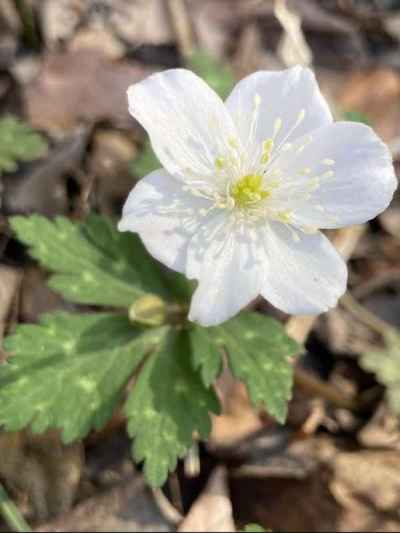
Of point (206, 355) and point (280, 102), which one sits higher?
point (280, 102)

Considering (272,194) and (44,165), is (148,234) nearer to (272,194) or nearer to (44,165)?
(272,194)

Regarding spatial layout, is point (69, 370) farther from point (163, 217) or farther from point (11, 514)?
point (163, 217)

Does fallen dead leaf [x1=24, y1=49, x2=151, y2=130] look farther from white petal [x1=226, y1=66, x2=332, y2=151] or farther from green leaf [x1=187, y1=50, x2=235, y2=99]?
white petal [x1=226, y1=66, x2=332, y2=151]

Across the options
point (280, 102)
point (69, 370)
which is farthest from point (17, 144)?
point (280, 102)

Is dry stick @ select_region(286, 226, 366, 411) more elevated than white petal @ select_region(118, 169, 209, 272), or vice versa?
Result: white petal @ select_region(118, 169, 209, 272)

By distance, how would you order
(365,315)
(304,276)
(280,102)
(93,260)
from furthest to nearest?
(365,315)
(93,260)
(280,102)
(304,276)

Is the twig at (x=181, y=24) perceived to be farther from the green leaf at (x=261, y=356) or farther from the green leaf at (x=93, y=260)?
the green leaf at (x=261, y=356)

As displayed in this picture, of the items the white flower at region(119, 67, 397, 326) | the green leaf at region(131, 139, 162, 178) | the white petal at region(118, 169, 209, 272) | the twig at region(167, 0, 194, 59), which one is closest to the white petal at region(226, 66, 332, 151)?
the white flower at region(119, 67, 397, 326)
